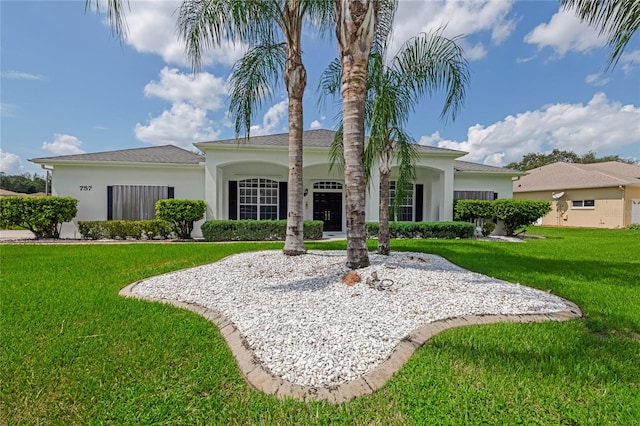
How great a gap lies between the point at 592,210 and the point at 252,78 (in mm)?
26990

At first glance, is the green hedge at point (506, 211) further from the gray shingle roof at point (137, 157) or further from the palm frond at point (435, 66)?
the gray shingle roof at point (137, 157)

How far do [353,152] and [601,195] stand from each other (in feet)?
86.1

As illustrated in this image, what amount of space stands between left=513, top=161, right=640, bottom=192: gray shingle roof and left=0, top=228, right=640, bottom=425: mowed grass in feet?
78.3

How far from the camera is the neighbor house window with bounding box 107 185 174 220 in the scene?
14258 mm

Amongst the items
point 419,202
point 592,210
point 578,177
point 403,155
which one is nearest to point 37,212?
point 403,155

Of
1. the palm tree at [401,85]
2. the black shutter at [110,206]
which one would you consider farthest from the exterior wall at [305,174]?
the palm tree at [401,85]

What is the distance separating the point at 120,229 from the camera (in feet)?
44.5

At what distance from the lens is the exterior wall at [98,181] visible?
14.1 metres

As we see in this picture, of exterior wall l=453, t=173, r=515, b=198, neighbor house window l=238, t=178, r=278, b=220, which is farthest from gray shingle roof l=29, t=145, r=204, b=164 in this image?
exterior wall l=453, t=173, r=515, b=198

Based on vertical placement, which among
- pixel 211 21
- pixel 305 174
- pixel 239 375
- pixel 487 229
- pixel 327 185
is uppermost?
pixel 211 21

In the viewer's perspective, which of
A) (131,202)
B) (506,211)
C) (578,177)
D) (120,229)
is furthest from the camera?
(578,177)

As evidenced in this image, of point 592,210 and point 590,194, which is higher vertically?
point 590,194

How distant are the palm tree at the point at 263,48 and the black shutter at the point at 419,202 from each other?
422 inches

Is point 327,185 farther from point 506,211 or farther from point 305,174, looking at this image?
point 506,211
